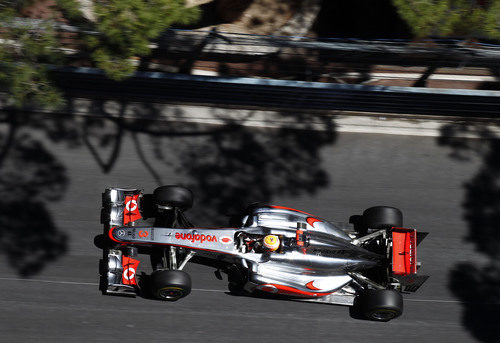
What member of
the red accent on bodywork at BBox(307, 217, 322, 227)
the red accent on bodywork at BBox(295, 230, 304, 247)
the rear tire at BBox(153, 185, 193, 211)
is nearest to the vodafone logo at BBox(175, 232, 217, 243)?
the rear tire at BBox(153, 185, 193, 211)

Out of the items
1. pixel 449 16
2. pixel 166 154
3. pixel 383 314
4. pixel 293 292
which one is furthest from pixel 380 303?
pixel 166 154

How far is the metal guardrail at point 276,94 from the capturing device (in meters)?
9.21

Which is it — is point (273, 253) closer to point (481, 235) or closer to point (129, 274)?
point (129, 274)

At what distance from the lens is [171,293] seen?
8.30 meters

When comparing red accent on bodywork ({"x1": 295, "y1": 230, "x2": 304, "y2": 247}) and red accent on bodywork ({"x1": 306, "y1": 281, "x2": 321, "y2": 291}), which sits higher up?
red accent on bodywork ({"x1": 295, "y1": 230, "x2": 304, "y2": 247})

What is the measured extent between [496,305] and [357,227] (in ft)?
8.92

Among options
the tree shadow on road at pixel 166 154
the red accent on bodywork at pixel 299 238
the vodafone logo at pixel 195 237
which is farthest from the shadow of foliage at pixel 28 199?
the red accent on bodywork at pixel 299 238

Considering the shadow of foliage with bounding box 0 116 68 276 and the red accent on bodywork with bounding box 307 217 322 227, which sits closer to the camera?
the red accent on bodywork with bounding box 307 217 322 227

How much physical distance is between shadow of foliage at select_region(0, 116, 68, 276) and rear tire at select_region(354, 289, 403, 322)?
514 centimetres

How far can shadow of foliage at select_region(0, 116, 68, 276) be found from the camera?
889cm

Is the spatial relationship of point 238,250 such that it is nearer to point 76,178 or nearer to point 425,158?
point 76,178

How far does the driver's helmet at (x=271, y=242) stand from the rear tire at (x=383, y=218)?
5.95 ft

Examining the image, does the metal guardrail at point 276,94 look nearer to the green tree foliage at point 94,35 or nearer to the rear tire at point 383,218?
the green tree foliage at point 94,35

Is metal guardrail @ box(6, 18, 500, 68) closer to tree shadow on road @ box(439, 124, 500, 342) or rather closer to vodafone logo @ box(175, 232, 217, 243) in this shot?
tree shadow on road @ box(439, 124, 500, 342)
